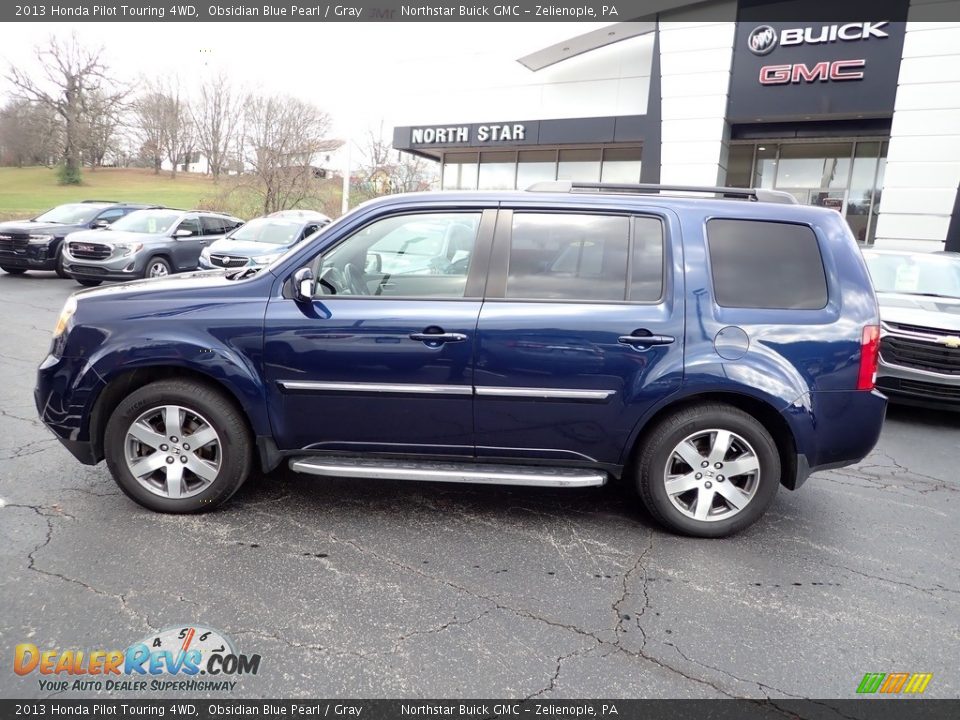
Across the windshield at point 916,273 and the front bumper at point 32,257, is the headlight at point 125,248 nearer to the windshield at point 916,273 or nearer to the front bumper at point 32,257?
the front bumper at point 32,257

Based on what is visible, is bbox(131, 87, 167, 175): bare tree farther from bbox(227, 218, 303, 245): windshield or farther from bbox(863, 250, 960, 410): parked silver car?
bbox(863, 250, 960, 410): parked silver car

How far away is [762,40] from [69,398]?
18328 millimetres

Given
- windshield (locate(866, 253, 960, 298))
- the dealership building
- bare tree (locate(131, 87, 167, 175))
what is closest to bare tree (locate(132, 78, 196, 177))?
bare tree (locate(131, 87, 167, 175))

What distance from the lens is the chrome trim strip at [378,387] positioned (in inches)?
139

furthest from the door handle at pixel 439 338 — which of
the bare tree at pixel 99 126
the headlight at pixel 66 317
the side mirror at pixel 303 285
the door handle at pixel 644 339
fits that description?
the bare tree at pixel 99 126

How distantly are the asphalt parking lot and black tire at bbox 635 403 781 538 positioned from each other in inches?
5.3

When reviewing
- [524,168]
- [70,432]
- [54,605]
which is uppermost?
[524,168]

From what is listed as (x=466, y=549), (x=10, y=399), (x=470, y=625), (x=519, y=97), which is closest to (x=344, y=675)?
(x=470, y=625)

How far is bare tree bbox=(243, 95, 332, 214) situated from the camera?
32.2m

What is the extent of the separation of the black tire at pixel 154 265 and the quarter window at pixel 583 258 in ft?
35.7

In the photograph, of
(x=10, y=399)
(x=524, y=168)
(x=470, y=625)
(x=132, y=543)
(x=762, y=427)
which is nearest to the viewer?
(x=470, y=625)

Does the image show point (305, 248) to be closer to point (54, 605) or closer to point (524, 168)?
point (54, 605)

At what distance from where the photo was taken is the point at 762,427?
3.59m

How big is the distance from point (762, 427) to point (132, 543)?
3.39 meters
